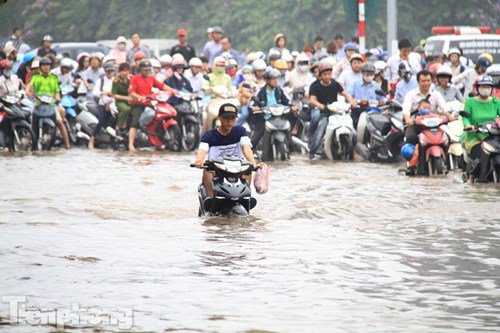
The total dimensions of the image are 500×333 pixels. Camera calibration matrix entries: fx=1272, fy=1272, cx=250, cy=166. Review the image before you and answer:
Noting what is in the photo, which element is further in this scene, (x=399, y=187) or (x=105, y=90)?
(x=105, y=90)

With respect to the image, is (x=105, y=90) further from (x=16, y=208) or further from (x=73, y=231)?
(x=73, y=231)

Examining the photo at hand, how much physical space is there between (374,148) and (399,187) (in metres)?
4.74

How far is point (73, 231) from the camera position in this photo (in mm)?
12531

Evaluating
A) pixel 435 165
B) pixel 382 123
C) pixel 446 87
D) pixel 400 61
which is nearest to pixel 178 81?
pixel 400 61

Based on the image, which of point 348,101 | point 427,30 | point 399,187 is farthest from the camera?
point 427,30

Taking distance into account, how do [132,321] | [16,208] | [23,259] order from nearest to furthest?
[132,321] → [23,259] → [16,208]

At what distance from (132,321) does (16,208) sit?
690cm

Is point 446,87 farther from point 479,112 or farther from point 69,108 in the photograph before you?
point 69,108

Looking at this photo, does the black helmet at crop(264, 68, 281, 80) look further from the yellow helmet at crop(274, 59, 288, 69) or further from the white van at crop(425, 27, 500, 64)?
the white van at crop(425, 27, 500, 64)

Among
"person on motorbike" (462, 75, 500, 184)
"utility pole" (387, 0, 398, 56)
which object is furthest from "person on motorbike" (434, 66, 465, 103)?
"utility pole" (387, 0, 398, 56)

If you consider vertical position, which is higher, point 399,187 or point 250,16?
point 250,16

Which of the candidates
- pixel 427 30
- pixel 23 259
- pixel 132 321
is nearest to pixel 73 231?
pixel 23 259

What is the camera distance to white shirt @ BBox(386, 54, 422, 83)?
2489 cm

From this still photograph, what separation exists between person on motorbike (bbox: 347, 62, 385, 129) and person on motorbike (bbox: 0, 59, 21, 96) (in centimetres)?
657
